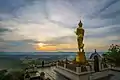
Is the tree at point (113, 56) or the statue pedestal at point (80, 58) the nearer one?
the statue pedestal at point (80, 58)

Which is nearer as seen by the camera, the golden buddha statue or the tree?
the golden buddha statue

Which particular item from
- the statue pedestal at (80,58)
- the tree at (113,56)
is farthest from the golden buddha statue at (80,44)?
the tree at (113,56)

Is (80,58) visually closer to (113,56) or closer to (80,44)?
(80,44)

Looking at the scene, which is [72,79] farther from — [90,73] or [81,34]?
[81,34]

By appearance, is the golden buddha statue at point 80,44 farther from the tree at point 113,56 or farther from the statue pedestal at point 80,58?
the tree at point 113,56

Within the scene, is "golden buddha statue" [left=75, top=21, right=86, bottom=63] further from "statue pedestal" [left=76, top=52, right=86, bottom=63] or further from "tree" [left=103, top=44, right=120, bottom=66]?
"tree" [left=103, top=44, right=120, bottom=66]

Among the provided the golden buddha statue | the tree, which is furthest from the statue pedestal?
the tree

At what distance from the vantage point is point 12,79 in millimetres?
7887

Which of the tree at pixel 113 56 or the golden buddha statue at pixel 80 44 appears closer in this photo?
the golden buddha statue at pixel 80 44

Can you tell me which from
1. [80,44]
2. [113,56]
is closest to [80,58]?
[80,44]

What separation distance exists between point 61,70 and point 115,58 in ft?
29.5

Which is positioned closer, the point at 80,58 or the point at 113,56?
the point at 80,58

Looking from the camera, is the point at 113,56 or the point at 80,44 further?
the point at 113,56

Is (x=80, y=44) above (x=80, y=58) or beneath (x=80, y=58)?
above
